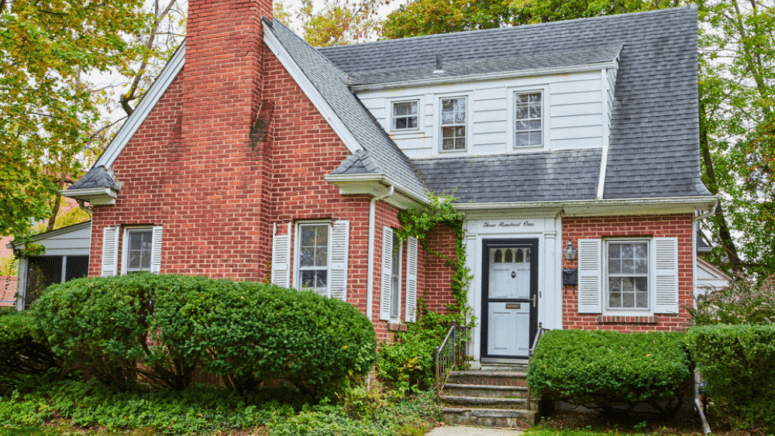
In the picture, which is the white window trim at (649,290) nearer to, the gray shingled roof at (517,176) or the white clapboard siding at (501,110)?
the gray shingled roof at (517,176)

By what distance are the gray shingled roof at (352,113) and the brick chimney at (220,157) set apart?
679mm

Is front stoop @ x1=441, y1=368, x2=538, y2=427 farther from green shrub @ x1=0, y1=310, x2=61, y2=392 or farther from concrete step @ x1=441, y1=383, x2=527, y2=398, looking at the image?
green shrub @ x1=0, y1=310, x2=61, y2=392

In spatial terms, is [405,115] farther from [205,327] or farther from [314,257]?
[205,327]

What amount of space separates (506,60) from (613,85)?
7.03ft

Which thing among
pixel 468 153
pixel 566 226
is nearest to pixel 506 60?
pixel 468 153

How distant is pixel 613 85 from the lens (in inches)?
553

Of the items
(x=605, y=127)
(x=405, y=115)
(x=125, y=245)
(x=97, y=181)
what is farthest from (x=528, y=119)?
(x=97, y=181)

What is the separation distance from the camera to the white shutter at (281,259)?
11211 millimetres

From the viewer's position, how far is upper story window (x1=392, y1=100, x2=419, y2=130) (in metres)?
14.2

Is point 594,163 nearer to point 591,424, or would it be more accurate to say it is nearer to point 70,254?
point 591,424

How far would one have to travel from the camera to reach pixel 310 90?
11.5 meters

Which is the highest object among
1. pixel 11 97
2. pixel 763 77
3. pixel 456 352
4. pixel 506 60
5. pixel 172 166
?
pixel 763 77

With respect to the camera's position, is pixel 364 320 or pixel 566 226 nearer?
pixel 364 320

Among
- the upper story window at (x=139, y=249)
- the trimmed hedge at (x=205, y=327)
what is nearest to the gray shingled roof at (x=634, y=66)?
the trimmed hedge at (x=205, y=327)
